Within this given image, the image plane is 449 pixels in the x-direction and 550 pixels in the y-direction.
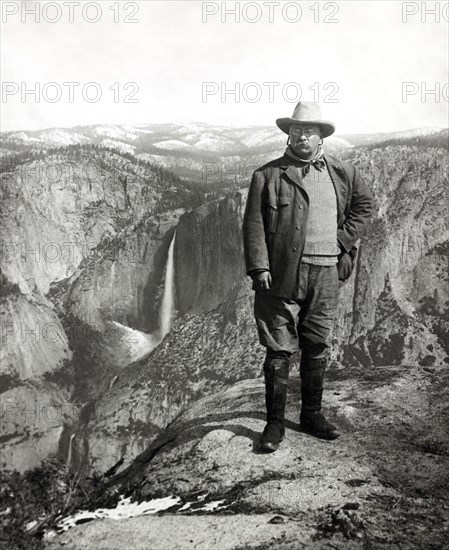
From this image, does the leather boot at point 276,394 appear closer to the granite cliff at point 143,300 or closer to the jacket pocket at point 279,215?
the jacket pocket at point 279,215

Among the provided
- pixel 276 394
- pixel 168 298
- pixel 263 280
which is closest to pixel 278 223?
pixel 263 280

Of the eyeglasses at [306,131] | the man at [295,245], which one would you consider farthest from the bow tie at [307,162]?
the eyeglasses at [306,131]

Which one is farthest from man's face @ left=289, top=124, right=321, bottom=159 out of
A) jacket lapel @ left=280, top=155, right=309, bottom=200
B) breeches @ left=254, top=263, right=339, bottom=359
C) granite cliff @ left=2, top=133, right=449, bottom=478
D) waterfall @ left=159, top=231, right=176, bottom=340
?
waterfall @ left=159, top=231, right=176, bottom=340

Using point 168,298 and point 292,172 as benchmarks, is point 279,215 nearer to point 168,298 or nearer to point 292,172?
point 292,172

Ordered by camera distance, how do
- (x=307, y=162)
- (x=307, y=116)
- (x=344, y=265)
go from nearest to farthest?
(x=307, y=116), (x=307, y=162), (x=344, y=265)

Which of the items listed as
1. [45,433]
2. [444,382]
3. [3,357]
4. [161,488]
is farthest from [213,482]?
[3,357]

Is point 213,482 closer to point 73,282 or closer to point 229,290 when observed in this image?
point 229,290
